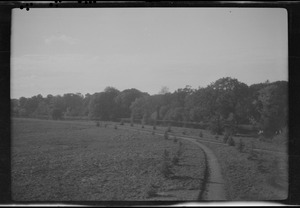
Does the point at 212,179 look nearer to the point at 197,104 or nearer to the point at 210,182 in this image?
the point at 210,182

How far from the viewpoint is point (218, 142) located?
12.3ft

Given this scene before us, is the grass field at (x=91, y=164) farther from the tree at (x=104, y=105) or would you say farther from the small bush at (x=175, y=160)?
the tree at (x=104, y=105)

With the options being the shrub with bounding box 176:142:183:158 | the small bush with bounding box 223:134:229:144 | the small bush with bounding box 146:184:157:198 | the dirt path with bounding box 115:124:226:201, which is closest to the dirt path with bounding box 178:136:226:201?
the dirt path with bounding box 115:124:226:201

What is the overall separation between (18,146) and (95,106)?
43.1 inches

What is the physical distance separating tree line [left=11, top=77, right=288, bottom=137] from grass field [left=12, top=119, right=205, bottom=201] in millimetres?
242

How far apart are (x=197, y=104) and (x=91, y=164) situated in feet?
5.26

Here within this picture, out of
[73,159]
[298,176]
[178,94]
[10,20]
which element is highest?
[10,20]

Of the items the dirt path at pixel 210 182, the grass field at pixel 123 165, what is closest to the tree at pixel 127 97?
the grass field at pixel 123 165

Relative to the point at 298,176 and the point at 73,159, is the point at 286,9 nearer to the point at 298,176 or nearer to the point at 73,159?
the point at 298,176

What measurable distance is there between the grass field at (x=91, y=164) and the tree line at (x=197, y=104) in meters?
0.24

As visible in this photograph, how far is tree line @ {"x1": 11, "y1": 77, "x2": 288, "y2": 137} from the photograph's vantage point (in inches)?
144

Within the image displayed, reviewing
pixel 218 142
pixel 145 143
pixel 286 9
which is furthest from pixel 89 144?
pixel 286 9

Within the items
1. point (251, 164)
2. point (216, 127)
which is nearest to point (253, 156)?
point (251, 164)

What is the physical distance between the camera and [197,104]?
12.2 ft
